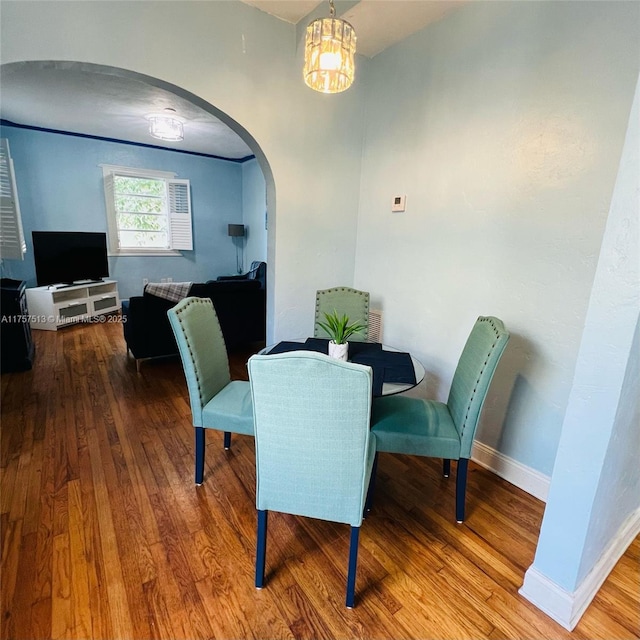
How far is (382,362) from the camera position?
1919 millimetres

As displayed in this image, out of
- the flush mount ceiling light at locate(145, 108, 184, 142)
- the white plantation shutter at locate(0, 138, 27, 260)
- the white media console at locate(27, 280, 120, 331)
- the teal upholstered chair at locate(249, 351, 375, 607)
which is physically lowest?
the white media console at locate(27, 280, 120, 331)

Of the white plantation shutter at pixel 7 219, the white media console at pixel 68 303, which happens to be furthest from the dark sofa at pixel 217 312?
the white media console at pixel 68 303

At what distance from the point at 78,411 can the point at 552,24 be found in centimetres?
381

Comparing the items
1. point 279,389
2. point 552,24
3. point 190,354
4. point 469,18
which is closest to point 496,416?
point 279,389

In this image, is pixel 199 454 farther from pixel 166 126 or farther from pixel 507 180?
pixel 166 126

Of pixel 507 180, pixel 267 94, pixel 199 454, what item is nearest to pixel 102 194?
pixel 267 94

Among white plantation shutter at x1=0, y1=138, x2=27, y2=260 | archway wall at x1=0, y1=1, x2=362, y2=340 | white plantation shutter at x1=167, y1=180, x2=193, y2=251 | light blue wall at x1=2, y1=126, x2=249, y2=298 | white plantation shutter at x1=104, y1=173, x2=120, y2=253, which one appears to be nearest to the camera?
archway wall at x1=0, y1=1, x2=362, y2=340

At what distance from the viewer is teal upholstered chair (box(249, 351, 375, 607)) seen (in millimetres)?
1109

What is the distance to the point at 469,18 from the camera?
2.07m

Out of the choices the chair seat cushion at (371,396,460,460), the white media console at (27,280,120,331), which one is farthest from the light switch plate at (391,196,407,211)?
the white media console at (27,280,120,331)

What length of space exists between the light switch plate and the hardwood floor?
1.75 metres

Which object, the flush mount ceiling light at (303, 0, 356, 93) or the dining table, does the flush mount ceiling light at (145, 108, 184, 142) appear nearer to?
the flush mount ceiling light at (303, 0, 356, 93)

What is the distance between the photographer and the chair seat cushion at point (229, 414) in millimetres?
1814

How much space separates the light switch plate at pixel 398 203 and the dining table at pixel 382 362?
1063 millimetres
